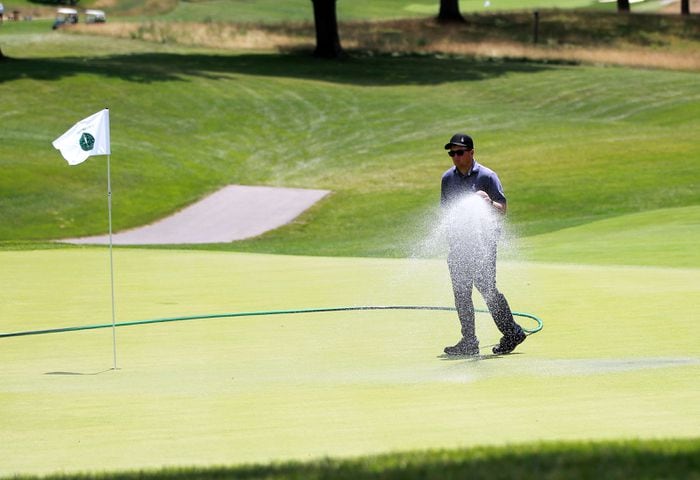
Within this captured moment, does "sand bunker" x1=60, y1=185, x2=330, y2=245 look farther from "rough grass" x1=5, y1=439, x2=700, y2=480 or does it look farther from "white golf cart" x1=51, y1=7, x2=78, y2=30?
"white golf cart" x1=51, y1=7, x2=78, y2=30

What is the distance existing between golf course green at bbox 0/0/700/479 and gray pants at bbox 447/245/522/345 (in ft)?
1.15

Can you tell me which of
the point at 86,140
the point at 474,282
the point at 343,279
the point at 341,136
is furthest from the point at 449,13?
the point at 474,282

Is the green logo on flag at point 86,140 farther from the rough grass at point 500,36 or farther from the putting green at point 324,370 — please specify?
the rough grass at point 500,36

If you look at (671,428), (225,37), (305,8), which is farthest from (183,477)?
(305,8)

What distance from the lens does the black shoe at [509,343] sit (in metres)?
13.2

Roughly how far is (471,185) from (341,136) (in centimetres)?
3676

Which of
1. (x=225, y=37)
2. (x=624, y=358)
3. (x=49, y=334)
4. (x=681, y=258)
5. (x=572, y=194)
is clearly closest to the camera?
(x=624, y=358)

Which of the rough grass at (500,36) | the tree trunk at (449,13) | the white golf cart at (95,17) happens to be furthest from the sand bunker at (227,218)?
the white golf cart at (95,17)

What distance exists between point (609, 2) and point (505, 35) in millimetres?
35932

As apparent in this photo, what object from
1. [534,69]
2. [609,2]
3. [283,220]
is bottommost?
[283,220]

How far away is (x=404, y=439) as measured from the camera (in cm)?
883

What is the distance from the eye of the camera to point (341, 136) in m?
49.3

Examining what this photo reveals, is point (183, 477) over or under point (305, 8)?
under

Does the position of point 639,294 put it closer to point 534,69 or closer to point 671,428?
point 671,428
